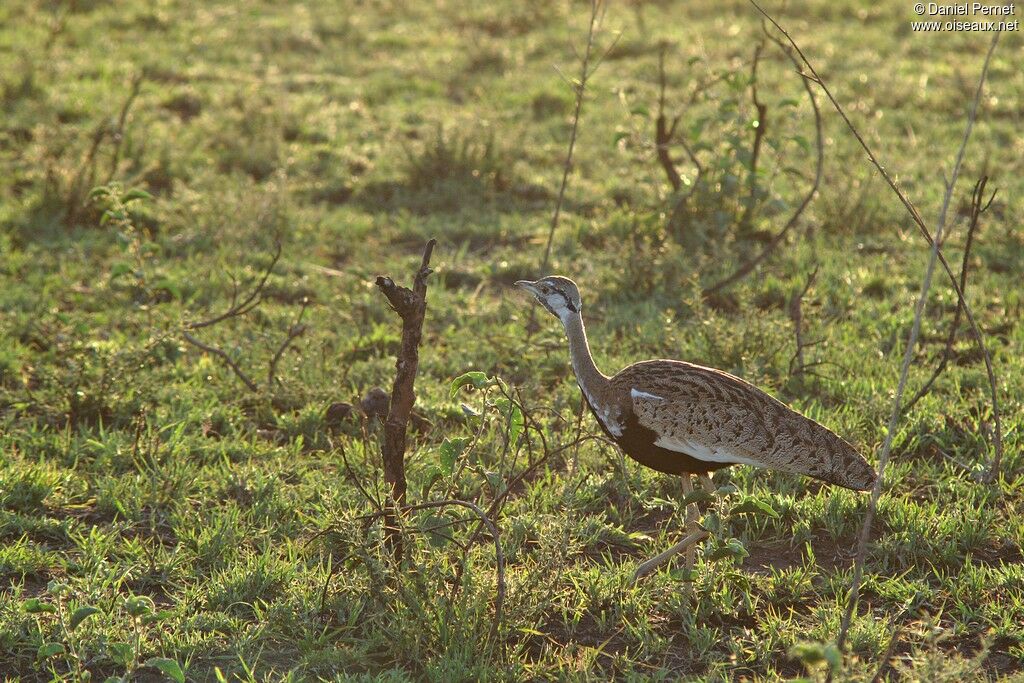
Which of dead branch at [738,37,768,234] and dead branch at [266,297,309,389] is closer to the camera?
dead branch at [266,297,309,389]

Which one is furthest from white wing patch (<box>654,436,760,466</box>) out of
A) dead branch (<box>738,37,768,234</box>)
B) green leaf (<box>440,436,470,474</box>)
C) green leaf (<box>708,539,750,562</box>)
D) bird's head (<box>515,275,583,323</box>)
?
dead branch (<box>738,37,768,234</box>)

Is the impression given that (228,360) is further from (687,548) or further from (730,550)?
(730,550)

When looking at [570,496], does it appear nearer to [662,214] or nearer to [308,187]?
[662,214]

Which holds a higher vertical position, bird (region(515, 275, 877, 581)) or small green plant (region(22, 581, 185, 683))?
bird (region(515, 275, 877, 581))

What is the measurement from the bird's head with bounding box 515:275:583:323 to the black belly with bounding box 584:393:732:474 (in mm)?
460

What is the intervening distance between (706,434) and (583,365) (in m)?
0.49

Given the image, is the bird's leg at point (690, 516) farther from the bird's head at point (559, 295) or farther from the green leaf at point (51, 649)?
the green leaf at point (51, 649)

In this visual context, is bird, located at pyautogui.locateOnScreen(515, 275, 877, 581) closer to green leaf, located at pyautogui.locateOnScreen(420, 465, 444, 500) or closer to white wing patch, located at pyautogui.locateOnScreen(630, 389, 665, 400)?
white wing patch, located at pyautogui.locateOnScreen(630, 389, 665, 400)

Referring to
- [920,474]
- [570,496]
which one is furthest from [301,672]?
[920,474]

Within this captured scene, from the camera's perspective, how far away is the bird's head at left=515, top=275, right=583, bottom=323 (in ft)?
13.7

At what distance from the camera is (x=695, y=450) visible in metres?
3.92

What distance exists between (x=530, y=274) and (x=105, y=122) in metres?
2.76

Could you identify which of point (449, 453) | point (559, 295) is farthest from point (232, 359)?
point (449, 453)

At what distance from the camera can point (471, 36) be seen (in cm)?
1019
